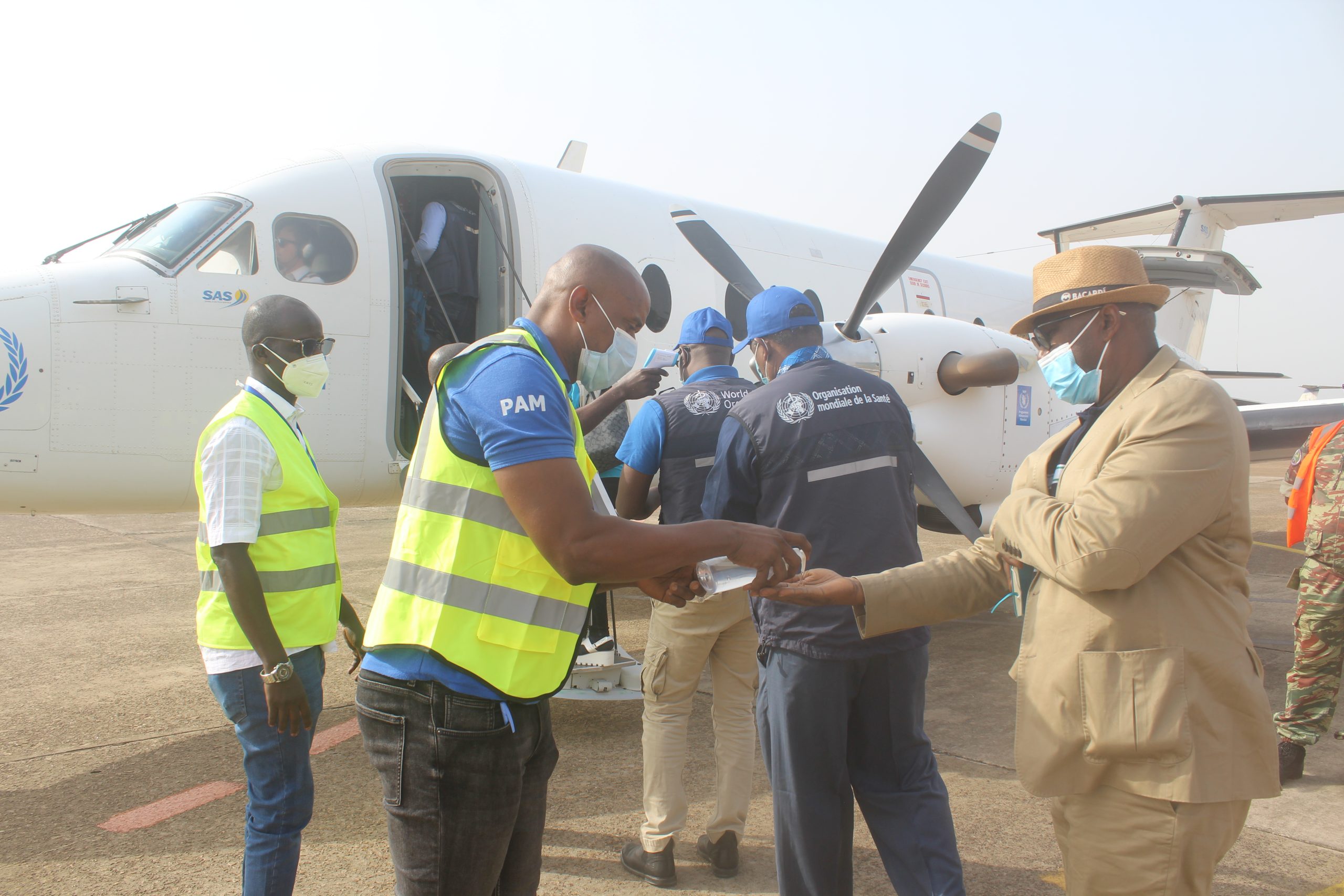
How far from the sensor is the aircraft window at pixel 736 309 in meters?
7.18

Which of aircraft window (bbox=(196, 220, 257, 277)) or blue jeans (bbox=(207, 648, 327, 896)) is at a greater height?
aircraft window (bbox=(196, 220, 257, 277))

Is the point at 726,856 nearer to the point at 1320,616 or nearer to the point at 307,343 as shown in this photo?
the point at 307,343

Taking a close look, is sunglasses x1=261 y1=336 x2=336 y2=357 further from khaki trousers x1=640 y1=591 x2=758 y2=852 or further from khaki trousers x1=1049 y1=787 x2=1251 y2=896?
khaki trousers x1=1049 y1=787 x2=1251 y2=896

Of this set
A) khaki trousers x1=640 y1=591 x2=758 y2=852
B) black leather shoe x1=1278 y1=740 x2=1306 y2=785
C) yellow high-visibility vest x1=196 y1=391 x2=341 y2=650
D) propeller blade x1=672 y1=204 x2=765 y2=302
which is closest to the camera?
yellow high-visibility vest x1=196 y1=391 x2=341 y2=650

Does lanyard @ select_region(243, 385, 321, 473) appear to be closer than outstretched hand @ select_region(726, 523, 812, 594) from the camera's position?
No

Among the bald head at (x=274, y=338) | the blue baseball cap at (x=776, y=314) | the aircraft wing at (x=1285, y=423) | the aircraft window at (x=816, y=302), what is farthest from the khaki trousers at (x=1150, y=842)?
the aircraft wing at (x=1285, y=423)

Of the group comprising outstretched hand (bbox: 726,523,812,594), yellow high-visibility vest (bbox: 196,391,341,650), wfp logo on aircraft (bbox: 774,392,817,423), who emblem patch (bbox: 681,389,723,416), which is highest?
wfp logo on aircraft (bbox: 774,392,817,423)

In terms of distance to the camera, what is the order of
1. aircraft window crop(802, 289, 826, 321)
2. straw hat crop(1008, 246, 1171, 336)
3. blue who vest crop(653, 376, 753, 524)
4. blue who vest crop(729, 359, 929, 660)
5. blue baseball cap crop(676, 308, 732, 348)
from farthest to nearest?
aircraft window crop(802, 289, 826, 321)
blue baseball cap crop(676, 308, 732, 348)
blue who vest crop(653, 376, 753, 524)
blue who vest crop(729, 359, 929, 660)
straw hat crop(1008, 246, 1171, 336)

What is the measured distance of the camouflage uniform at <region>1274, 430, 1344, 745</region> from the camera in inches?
172

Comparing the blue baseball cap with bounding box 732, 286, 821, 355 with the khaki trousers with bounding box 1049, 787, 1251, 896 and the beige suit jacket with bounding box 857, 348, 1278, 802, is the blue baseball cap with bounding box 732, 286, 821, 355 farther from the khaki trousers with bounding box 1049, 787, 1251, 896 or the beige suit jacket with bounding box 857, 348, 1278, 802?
the khaki trousers with bounding box 1049, 787, 1251, 896

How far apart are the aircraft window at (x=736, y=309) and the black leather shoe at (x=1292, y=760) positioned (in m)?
4.36

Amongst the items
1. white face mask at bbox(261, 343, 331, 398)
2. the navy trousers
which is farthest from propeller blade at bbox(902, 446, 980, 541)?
white face mask at bbox(261, 343, 331, 398)

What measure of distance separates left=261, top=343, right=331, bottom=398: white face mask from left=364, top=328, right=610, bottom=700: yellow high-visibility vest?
136cm

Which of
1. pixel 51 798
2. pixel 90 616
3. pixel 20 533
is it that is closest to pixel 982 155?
pixel 51 798
